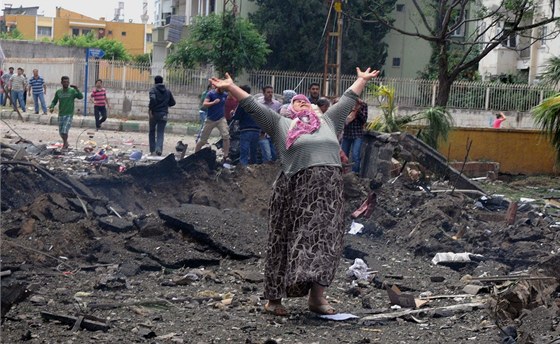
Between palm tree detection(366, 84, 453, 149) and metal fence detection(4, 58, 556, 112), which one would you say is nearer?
palm tree detection(366, 84, 453, 149)

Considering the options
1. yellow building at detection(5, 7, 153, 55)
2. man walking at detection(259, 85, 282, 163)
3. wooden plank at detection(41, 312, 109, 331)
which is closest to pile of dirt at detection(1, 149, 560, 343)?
wooden plank at detection(41, 312, 109, 331)

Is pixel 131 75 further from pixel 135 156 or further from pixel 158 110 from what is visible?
pixel 135 156

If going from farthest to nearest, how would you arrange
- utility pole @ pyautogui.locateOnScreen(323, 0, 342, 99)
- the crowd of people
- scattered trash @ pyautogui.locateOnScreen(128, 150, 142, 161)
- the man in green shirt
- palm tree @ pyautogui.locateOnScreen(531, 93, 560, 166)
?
utility pole @ pyautogui.locateOnScreen(323, 0, 342, 99) < the man in green shirt < scattered trash @ pyautogui.locateOnScreen(128, 150, 142, 161) < palm tree @ pyautogui.locateOnScreen(531, 93, 560, 166) < the crowd of people

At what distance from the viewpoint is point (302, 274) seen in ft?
24.9

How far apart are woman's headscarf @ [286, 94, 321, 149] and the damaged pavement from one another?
1.45 metres

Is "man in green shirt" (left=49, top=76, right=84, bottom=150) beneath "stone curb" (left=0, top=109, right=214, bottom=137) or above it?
above

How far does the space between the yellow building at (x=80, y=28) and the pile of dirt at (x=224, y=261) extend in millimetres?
71293

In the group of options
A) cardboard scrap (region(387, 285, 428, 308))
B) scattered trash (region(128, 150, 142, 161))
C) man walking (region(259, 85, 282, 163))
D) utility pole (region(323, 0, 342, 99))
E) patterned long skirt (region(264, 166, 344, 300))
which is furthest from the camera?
utility pole (region(323, 0, 342, 99))

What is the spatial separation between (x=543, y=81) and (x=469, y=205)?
19702 mm

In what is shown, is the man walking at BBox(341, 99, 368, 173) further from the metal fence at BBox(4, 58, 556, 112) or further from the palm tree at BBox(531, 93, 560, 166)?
the metal fence at BBox(4, 58, 556, 112)

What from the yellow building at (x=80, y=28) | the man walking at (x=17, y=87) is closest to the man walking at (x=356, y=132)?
the man walking at (x=17, y=87)

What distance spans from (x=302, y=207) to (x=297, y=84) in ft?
89.1

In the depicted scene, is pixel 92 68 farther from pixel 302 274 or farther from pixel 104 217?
pixel 302 274

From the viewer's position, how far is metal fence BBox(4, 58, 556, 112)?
3425 cm
